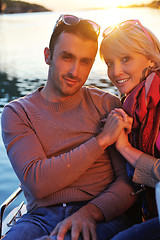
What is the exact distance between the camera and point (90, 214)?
1.74 metres

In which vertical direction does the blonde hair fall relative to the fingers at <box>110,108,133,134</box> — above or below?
above

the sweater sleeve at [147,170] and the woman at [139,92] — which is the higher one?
the woman at [139,92]

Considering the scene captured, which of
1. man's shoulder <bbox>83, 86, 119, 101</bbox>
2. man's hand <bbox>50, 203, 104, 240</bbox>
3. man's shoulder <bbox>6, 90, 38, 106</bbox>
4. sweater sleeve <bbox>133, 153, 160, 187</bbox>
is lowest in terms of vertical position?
man's hand <bbox>50, 203, 104, 240</bbox>

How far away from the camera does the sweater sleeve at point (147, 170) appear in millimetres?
1732

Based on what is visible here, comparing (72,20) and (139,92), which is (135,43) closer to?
(139,92)

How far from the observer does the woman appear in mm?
1782

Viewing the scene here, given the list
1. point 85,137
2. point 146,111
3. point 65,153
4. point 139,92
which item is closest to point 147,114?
point 146,111

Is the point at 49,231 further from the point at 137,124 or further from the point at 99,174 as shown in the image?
the point at 137,124

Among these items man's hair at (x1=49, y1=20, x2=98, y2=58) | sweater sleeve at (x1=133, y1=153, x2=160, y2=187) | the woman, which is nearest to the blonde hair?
the woman

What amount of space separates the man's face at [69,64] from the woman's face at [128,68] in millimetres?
162

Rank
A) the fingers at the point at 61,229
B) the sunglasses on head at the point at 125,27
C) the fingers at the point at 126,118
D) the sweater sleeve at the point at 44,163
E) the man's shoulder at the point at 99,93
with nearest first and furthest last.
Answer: the fingers at the point at 61,229, the sweater sleeve at the point at 44,163, the fingers at the point at 126,118, the sunglasses on head at the point at 125,27, the man's shoulder at the point at 99,93

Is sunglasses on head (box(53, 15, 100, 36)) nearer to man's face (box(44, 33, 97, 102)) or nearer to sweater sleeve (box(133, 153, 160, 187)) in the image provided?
man's face (box(44, 33, 97, 102))

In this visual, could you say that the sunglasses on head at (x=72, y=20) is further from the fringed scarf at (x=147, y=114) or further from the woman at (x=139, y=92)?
the fringed scarf at (x=147, y=114)

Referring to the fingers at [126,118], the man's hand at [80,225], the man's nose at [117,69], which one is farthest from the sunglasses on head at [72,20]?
the man's hand at [80,225]
